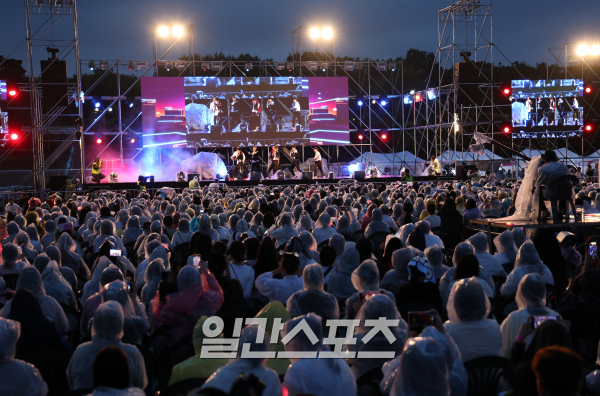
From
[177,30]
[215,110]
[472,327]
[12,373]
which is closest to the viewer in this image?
[12,373]

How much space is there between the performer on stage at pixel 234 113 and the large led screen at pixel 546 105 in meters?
13.2

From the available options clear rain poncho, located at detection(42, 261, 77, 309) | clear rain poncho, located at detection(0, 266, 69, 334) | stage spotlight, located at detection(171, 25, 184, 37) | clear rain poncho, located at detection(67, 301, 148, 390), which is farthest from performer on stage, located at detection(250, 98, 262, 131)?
clear rain poncho, located at detection(67, 301, 148, 390)

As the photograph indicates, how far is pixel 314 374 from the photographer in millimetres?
2807

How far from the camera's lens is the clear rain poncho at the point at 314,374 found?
2797mm

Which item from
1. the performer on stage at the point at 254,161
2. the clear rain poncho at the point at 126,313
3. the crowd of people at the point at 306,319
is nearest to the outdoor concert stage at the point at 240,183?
the performer on stage at the point at 254,161

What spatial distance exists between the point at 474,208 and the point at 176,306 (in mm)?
7439

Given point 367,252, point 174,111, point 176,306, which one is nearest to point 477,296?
point 176,306

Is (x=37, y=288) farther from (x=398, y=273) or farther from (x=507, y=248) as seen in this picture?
(x=507, y=248)

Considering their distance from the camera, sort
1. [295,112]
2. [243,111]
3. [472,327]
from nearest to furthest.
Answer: [472,327], [243,111], [295,112]

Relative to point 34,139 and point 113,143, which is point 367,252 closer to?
point 34,139

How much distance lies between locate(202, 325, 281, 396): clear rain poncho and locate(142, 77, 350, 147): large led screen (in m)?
26.3

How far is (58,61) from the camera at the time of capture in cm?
2686

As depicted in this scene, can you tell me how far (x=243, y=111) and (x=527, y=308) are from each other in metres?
26.1

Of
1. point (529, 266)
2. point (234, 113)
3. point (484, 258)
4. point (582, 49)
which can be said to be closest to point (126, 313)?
point (529, 266)
